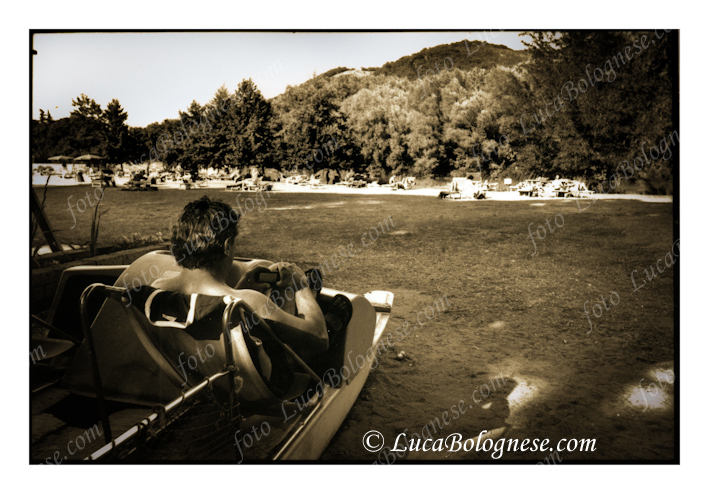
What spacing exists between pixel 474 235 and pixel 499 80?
93cm

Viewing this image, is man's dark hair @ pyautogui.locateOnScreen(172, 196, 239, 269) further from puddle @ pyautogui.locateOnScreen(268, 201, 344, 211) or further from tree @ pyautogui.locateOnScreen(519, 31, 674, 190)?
tree @ pyautogui.locateOnScreen(519, 31, 674, 190)

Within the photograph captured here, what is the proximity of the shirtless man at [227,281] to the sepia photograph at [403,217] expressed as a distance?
25 cm

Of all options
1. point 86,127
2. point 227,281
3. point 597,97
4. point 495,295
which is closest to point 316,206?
point 227,281

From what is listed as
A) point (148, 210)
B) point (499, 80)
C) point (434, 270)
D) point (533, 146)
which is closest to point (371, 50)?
point (499, 80)

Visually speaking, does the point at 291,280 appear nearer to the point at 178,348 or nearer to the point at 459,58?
the point at 178,348

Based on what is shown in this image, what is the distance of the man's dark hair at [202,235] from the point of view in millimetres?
1938

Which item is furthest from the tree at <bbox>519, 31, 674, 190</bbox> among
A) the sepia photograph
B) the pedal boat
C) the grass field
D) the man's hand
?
the man's hand

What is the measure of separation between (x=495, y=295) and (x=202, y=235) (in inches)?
65.1

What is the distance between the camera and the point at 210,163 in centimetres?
276

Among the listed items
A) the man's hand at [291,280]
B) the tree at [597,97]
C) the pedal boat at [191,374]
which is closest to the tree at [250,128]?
the pedal boat at [191,374]

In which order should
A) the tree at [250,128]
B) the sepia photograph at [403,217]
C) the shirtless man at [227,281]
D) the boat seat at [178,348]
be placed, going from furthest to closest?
1. the tree at [250,128]
2. the sepia photograph at [403,217]
3. the shirtless man at [227,281]
4. the boat seat at [178,348]

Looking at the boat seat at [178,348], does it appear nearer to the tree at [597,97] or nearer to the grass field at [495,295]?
the grass field at [495,295]

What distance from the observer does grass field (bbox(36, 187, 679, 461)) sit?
2486 millimetres

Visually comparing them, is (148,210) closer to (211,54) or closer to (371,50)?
(211,54)
